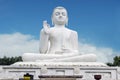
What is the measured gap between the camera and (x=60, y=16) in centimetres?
1791

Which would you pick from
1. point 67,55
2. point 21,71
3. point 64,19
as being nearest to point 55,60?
point 67,55

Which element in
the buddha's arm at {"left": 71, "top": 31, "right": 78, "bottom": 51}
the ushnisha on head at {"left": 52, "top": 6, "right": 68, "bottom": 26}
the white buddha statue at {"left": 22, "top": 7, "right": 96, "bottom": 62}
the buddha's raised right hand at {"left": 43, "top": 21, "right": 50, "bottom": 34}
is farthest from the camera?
the ushnisha on head at {"left": 52, "top": 6, "right": 68, "bottom": 26}

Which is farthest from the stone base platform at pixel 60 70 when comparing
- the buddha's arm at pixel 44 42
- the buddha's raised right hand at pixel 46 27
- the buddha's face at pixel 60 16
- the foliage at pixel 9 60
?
the foliage at pixel 9 60

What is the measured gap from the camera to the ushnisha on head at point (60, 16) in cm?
1789

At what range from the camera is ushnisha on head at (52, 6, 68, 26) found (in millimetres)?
17891

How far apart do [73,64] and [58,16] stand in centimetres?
381

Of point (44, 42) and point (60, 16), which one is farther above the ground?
point (60, 16)

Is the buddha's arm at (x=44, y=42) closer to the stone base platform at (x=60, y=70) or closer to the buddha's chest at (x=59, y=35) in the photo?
the buddha's chest at (x=59, y=35)

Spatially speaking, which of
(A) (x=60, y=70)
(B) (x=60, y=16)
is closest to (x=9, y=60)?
(B) (x=60, y=16)

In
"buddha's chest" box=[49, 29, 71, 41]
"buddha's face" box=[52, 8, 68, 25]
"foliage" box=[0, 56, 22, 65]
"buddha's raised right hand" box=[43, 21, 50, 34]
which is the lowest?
"foliage" box=[0, 56, 22, 65]

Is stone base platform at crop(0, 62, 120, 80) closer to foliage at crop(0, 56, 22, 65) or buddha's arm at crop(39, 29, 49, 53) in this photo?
buddha's arm at crop(39, 29, 49, 53)

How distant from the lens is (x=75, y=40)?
17.8m

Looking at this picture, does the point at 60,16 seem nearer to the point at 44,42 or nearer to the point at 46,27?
the point at 46,27

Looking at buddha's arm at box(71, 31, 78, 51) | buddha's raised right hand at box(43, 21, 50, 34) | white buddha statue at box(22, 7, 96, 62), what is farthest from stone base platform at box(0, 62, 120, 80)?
buddha's raised right hand at box(43, 21, 50, 34)
